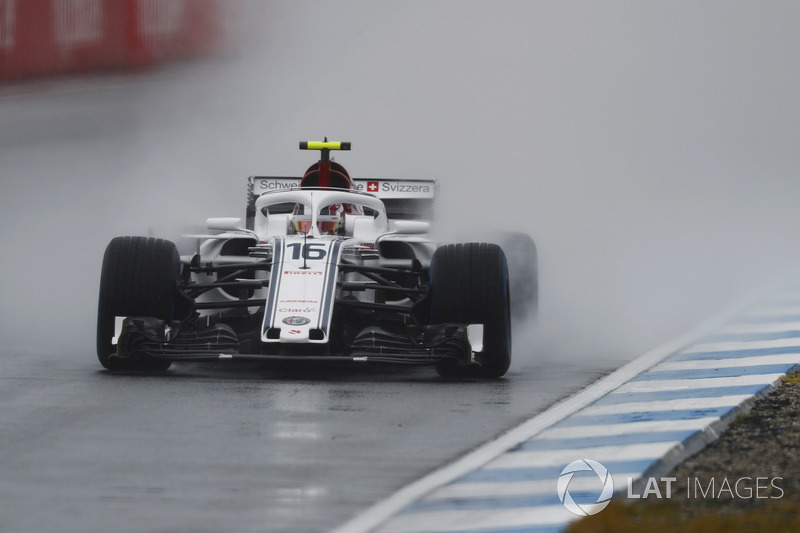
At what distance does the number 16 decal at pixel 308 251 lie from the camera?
979cm

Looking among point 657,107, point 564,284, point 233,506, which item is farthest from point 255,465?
point 657,107

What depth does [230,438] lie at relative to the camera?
6.83 metres

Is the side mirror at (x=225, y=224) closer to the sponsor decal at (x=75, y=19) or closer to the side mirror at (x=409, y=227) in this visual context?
the side mirror at (x=409, y=227)

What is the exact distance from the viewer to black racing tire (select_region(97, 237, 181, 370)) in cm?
957

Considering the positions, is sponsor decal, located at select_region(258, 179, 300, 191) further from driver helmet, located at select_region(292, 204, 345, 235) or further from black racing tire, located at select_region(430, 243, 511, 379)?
black racing tire, located at select_region(430, 243, 511, 379)

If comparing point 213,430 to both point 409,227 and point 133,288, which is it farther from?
point 409,227

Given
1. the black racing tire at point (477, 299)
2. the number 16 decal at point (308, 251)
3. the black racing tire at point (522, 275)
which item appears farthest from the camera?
the black racing tire at point (522, 275)

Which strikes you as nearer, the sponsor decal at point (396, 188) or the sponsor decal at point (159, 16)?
the sponsor decal at point (396, 188)

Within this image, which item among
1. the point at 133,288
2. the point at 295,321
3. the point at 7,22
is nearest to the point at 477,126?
the point at 7,22

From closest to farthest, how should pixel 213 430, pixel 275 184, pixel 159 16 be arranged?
pixel 213 430
pixel 275 184
pixel 159 16

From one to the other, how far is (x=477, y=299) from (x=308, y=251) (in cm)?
119

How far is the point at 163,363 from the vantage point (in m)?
9.91

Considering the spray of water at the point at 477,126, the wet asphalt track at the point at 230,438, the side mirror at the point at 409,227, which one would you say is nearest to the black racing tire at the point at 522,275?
the side mirror at the point at 409,227

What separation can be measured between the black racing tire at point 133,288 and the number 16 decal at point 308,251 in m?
0.79
